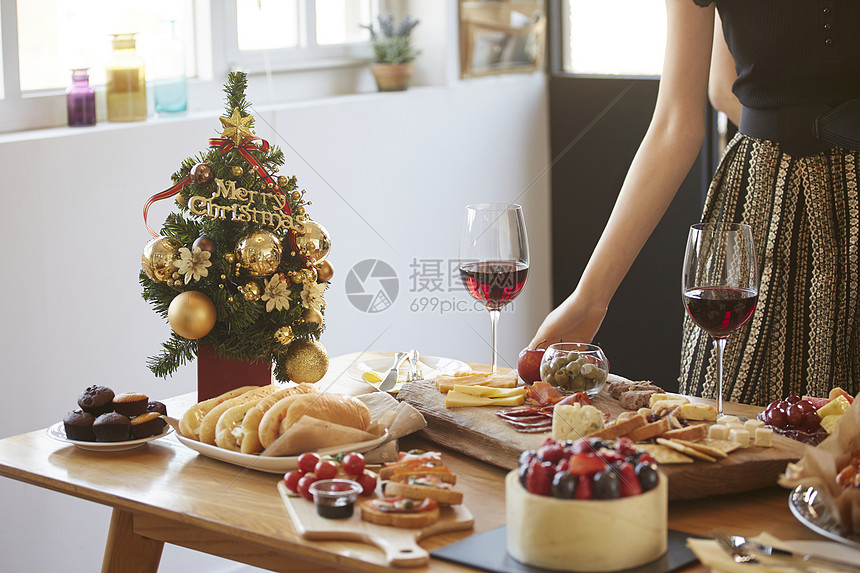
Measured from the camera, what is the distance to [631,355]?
330cm

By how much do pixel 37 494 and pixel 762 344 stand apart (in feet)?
4.68

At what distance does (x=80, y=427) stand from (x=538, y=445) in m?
0.54

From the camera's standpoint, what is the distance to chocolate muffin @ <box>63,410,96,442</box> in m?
1.22

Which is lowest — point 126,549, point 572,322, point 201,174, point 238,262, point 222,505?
point 126,549

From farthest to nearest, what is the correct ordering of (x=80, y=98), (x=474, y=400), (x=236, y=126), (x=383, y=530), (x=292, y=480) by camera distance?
(x=80, y=98), (x=236, y=126), (x=474, y=400), (x=292, y=480), (x=383, y=530)

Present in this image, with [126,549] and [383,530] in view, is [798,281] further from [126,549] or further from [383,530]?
[126,549]

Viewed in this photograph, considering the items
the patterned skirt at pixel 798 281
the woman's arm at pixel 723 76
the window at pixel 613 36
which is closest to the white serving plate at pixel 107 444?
the patterned skirt at pixel 798 281

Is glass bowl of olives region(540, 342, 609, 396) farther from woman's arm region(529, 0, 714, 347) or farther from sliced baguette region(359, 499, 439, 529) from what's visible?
sliced baguette region(359, 499, 439, 529)

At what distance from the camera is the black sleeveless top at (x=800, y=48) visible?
1.44m

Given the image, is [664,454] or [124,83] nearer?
[664,454]

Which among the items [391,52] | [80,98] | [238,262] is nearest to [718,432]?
[238,262]

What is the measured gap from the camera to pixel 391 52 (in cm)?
293

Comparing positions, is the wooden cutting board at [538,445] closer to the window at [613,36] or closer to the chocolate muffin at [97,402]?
the chocolate muffin at [97,402]

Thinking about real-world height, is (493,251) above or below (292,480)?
above
